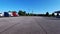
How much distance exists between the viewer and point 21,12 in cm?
15350

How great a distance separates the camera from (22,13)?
152500mm

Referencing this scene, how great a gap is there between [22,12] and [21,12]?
66.0 inches

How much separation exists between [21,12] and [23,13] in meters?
3.08

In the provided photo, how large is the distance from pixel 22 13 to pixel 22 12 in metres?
2.54

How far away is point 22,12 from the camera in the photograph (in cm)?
15462

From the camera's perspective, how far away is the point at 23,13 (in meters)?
155

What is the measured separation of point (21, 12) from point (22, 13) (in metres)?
2.17

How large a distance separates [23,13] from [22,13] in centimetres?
244
